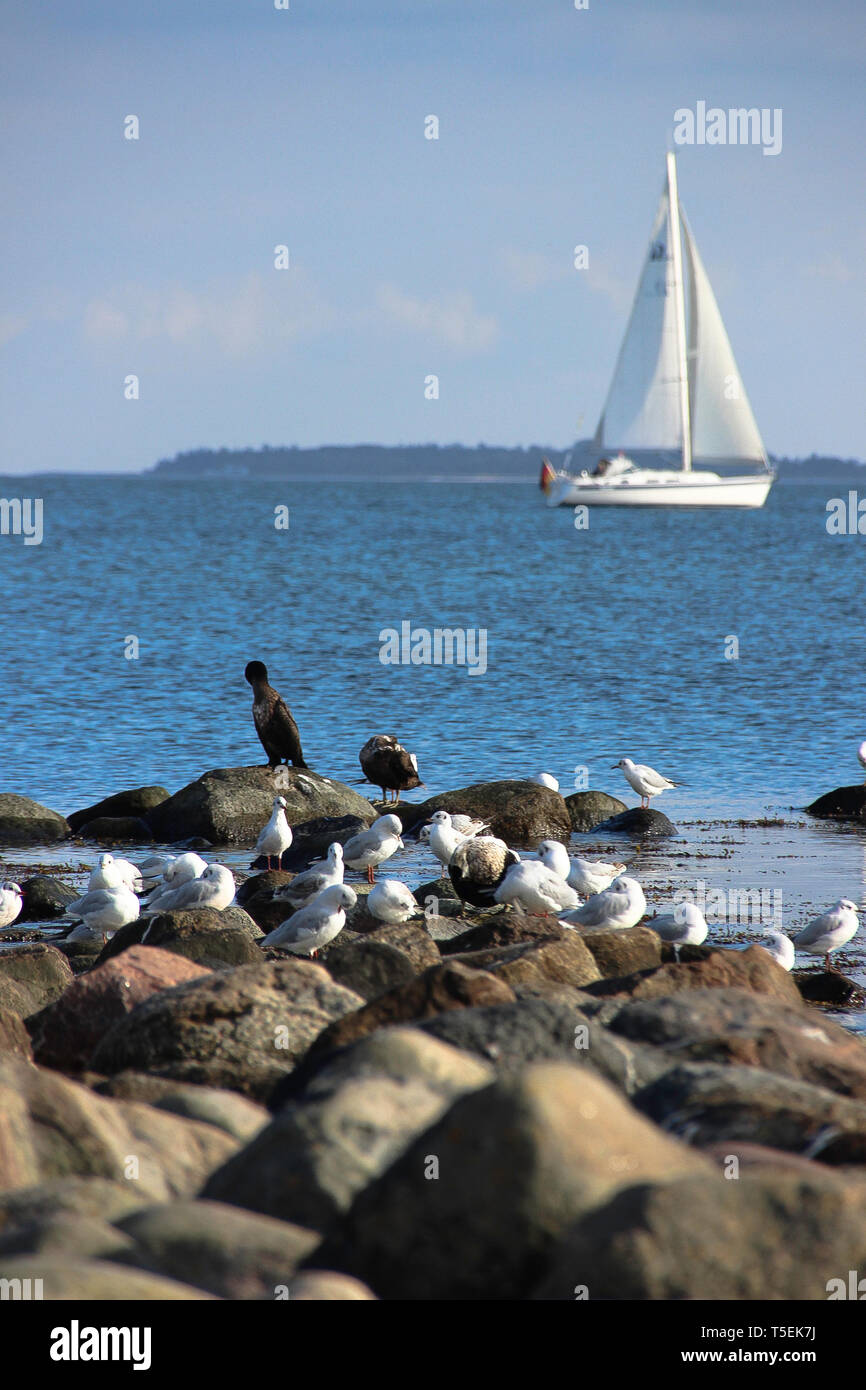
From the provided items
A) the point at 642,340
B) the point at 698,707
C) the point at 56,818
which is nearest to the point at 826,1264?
the point at 56,818

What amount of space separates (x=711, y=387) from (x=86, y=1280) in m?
77.3

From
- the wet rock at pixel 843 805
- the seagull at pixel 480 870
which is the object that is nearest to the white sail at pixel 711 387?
the wet rock at pixel 843 805

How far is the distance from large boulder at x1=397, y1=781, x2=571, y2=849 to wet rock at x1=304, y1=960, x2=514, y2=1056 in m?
9.72

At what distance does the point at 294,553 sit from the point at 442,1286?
2608 inches

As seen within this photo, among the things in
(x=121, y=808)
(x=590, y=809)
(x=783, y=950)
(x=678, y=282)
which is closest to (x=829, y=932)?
(x=783, y=950)

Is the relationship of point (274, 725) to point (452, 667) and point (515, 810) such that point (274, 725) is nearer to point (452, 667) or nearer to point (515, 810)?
point (515, 810)

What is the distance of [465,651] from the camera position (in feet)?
116

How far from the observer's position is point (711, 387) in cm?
7800

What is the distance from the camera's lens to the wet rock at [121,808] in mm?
17953

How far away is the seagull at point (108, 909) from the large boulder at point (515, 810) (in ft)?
19.0

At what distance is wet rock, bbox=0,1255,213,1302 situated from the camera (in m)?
4.09

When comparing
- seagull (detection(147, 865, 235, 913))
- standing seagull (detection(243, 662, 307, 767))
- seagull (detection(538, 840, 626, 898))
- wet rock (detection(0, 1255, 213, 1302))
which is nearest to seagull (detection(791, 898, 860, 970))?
seagull (detection(538, 840, 626, 898))

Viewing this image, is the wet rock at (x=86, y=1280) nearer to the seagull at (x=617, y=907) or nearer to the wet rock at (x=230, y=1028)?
the wet rock at (x=230, y=1028)
